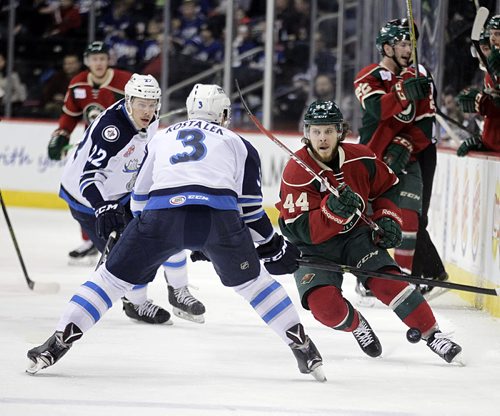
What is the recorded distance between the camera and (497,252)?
556cm

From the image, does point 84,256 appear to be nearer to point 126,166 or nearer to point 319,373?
point 126,166

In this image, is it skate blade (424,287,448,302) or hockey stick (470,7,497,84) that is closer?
hockey stick (470,7,497,84)

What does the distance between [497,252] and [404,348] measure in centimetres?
100

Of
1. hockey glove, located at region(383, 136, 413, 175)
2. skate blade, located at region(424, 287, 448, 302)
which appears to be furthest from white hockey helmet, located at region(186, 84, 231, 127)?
skate blade, located at region(424, 287, 448, 302)

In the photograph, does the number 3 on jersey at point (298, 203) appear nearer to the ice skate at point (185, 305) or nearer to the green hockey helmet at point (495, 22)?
the ice skate at point (185, 305)

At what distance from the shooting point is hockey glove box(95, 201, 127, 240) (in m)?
4.63

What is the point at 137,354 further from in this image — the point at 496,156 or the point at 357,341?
the point at 496,156

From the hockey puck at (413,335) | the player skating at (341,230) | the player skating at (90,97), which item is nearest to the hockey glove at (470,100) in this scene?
the player skating at (341,230)

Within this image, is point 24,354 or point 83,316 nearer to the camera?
point 83,316

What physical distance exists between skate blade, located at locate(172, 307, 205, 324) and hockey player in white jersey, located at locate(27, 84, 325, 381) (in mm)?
1398

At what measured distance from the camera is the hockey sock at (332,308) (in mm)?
4363

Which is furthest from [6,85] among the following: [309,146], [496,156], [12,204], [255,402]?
[255,402]

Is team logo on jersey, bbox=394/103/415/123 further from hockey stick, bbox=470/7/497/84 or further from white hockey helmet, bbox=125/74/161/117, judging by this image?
white hockey helmet, bbox=125/74/161/117

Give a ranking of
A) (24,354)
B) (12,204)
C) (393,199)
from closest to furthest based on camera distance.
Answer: (24,354), (393,199), (12,204)
